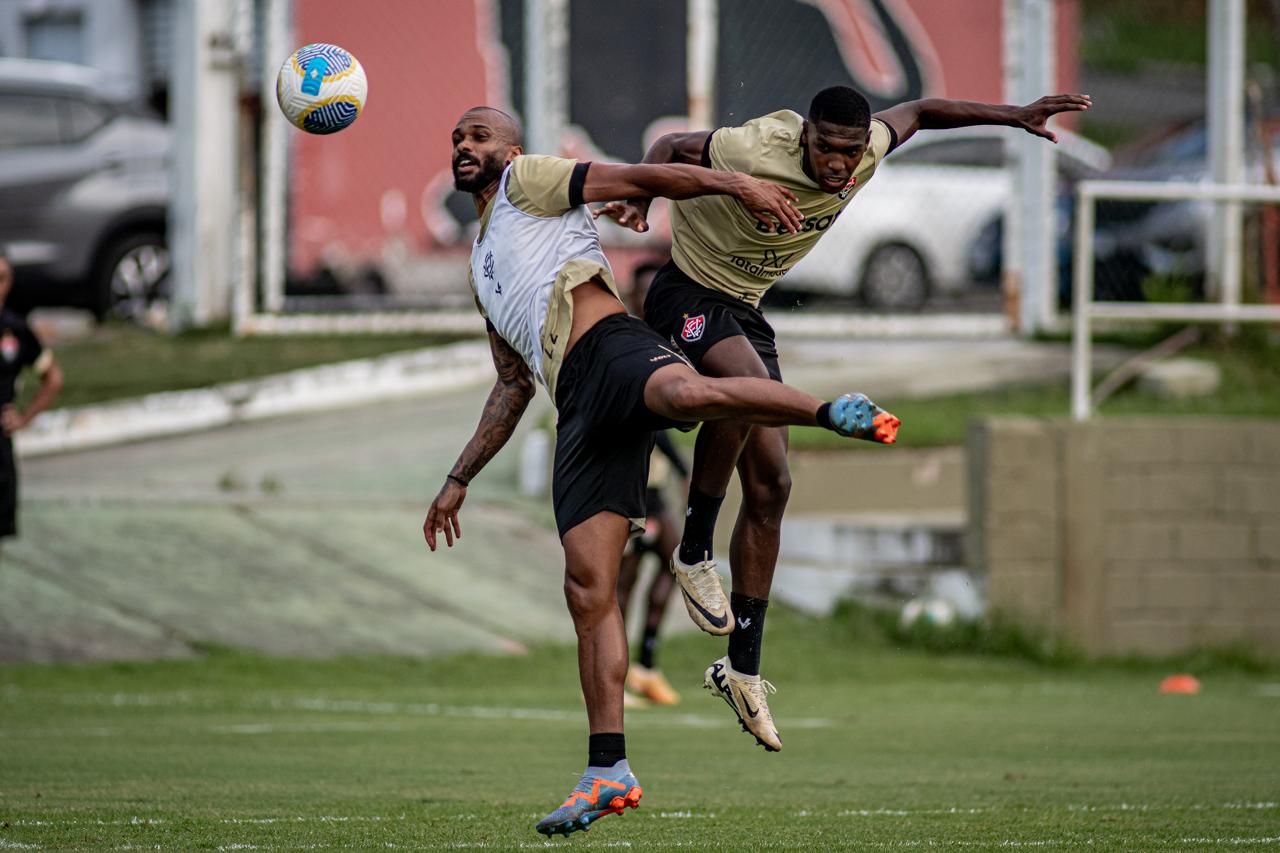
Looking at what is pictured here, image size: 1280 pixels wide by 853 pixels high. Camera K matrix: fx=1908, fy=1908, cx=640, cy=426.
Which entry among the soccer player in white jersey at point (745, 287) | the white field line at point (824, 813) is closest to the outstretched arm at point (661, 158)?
the soccer player in white jersey at point (745, 287)

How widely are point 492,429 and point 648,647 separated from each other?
5126 mm

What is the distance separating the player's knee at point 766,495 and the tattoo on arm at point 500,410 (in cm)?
103

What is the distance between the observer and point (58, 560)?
45.1ft

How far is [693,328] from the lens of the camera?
7719 millimetres

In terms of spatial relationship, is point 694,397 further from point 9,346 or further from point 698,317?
point 9,346

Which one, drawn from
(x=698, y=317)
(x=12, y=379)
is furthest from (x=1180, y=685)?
(x=12, y=379)

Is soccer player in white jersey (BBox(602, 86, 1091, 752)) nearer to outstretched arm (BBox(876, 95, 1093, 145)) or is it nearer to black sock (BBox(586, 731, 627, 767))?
outstretched arm (BBox(876, 95, 1093, 145))

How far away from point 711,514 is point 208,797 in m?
2.33

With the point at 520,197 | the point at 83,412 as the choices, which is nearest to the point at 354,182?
the point at 83,412

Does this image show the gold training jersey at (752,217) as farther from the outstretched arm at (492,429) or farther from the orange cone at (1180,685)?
the orange cone at (1180,685)

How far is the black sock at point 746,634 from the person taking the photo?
7.75m

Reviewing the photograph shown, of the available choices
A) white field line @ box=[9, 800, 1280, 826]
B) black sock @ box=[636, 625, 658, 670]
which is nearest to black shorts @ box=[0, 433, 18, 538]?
black sock @ box=[636, 625, 658, 670]

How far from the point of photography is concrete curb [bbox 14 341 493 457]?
57.3ft

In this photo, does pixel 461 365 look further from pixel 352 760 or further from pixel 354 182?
pixel 352 760
